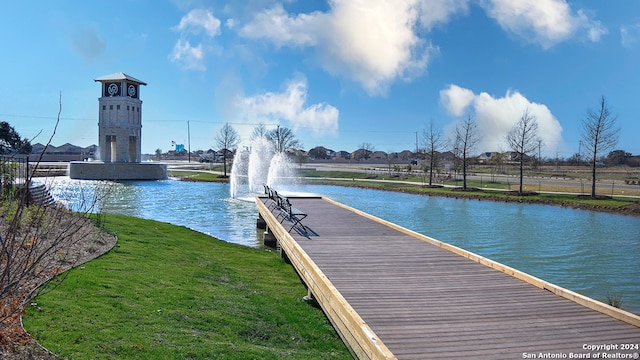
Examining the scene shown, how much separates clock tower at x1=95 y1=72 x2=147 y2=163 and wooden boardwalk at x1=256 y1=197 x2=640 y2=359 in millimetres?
60844

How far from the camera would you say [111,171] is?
6197 cm

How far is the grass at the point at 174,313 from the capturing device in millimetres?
6062

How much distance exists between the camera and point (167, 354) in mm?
6000

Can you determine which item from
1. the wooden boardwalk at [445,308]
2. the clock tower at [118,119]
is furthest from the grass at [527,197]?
the clock tower at [118,119]

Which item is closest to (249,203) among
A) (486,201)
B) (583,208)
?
(486,201)

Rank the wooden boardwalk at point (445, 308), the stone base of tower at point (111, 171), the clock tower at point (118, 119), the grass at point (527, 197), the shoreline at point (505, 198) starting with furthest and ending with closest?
the clock tower at point (118, 119)
the stone base of tower at point (111, 171)
the grass at point (527, 197)
the shoreline at point (505, 198)
the wooden boardwalk at point (445, 308)

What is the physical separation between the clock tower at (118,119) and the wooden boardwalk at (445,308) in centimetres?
6084

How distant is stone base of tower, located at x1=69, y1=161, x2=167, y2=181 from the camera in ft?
201

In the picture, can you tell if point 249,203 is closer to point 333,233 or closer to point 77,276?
point 333,233

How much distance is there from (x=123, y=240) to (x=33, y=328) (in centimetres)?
715

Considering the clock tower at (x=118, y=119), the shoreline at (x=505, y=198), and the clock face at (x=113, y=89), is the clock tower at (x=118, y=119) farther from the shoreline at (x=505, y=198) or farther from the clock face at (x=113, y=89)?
the shoreline at (x=505, y=198)

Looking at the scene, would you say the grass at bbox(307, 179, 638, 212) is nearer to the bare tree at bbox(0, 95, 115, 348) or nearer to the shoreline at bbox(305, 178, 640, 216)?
the shoreline at bbox(305, 178, 640, 216)

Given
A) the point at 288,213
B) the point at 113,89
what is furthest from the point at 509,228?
the point at 113,89

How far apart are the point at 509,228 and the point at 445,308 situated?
57.9ft
